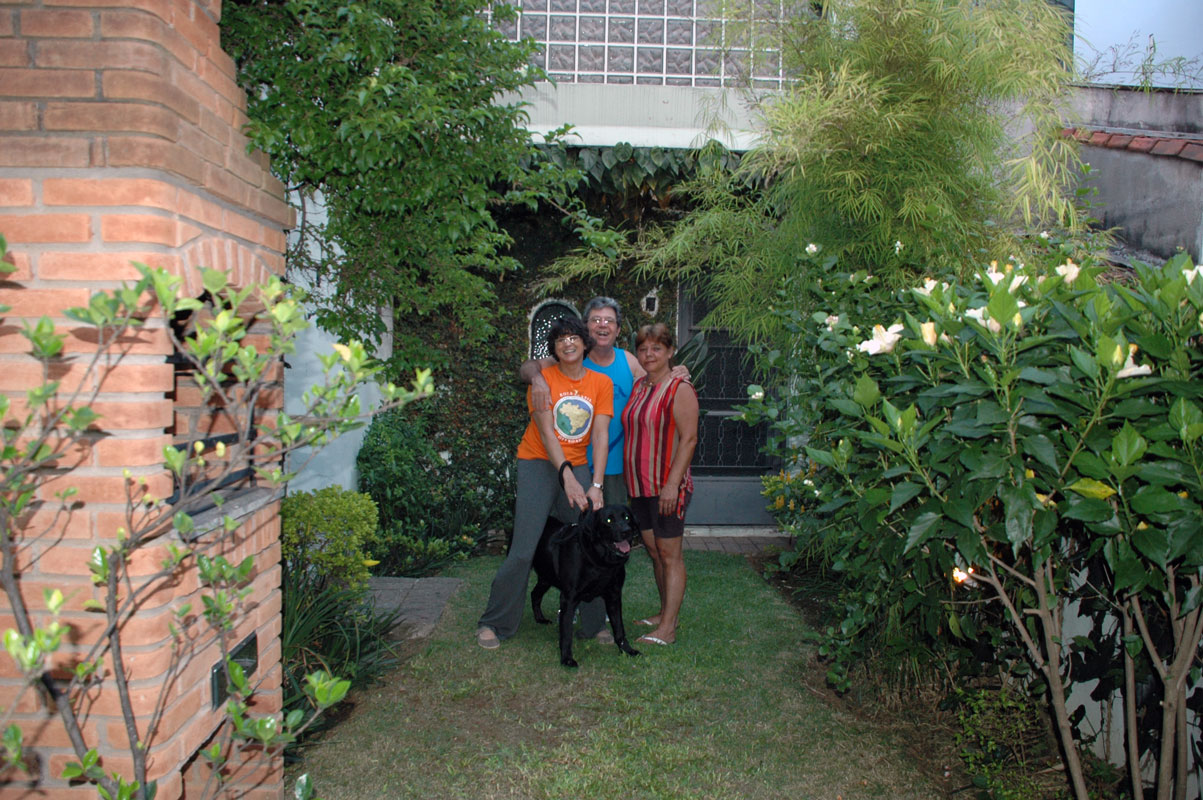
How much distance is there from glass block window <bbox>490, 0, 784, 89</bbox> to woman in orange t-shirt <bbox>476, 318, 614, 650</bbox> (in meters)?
3.77

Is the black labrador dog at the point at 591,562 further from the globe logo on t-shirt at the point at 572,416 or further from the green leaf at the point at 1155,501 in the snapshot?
the green leaf at the point at 1155,501

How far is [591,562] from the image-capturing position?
4305 mm

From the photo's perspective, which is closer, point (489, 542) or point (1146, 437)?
point (1146, 437)

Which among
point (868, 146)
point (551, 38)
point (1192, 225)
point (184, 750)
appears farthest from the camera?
point (551, 38)

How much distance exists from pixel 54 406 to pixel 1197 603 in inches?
98.6

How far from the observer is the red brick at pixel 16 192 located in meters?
1.88

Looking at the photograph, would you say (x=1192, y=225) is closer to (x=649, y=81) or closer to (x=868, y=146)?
(x=868, y=146)

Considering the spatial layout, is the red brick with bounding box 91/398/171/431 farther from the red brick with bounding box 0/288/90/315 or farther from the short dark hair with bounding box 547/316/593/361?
the short dark hair with bounding box 547/316/593/361

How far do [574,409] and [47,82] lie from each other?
297 cm

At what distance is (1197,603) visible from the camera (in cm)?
181

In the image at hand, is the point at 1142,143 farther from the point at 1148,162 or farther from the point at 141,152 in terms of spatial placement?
the point at 141,152

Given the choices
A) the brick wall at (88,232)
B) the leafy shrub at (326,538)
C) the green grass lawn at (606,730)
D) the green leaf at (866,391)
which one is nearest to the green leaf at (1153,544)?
the green leaf at (866,391)

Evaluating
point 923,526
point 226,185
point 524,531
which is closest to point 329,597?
point 524,531

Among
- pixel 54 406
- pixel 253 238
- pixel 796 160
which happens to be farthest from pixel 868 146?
pixel 54 406
